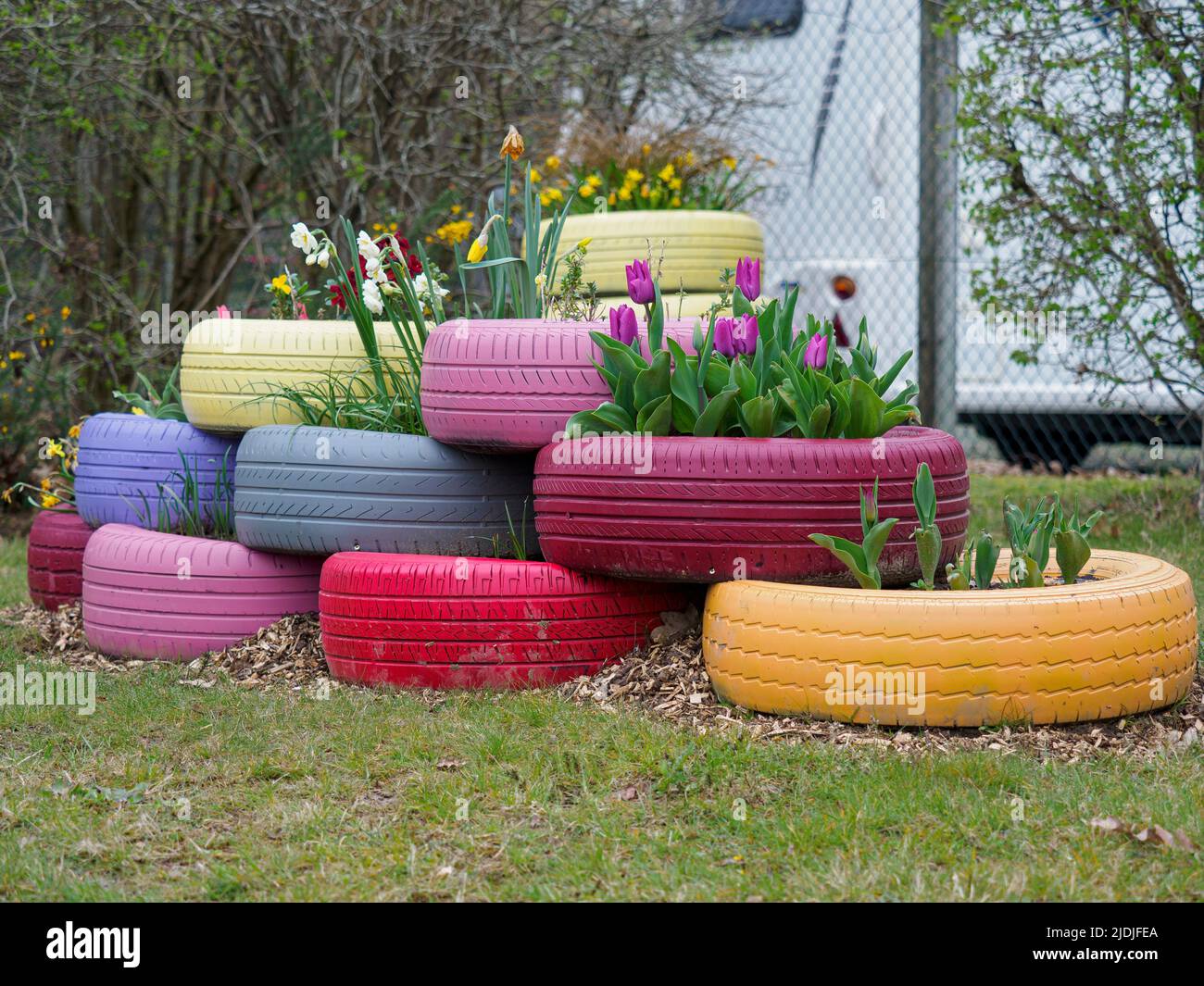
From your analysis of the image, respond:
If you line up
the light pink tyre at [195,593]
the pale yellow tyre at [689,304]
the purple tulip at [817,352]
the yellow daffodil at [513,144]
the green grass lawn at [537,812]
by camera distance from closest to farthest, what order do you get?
the green grass lawn at [537,812] → the purple tulip at [817,352] → the yellow daffodil at [513,144] → the light pink tyre at [195,593] → the pale yellow tyre at [689,304]

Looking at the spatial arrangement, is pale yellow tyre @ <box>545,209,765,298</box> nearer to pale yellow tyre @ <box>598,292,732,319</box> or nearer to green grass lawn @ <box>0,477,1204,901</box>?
pale yellow tyre @ <box>598,292,732,319</box>

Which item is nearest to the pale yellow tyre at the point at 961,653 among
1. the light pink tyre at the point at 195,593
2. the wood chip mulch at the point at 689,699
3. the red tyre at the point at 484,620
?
the wood chip mulch at the point at 689,699

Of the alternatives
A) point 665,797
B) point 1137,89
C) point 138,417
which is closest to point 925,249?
point 1137,89

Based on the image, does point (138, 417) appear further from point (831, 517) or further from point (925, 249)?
point (925, 249)

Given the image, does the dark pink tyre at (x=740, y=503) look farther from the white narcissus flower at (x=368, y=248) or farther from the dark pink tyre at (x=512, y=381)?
the white narcissus flower at (x=368, y=248)

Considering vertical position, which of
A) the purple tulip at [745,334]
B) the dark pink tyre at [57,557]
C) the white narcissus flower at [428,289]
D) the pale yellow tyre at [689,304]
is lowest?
the dark pink tyre at [57,557]

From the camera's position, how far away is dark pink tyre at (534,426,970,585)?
3607 millimetres

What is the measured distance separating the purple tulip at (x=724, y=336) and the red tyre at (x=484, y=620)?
711 millimetres

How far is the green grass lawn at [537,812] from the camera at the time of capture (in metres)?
2.62

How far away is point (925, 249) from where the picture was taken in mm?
8812

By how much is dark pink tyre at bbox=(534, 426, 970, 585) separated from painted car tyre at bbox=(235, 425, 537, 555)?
0.52 meters

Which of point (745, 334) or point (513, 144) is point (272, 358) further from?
point (745, 334)

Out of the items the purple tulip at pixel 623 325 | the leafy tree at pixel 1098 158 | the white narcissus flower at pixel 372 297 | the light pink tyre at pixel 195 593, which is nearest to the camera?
the purple tulip at pixel 623 325
